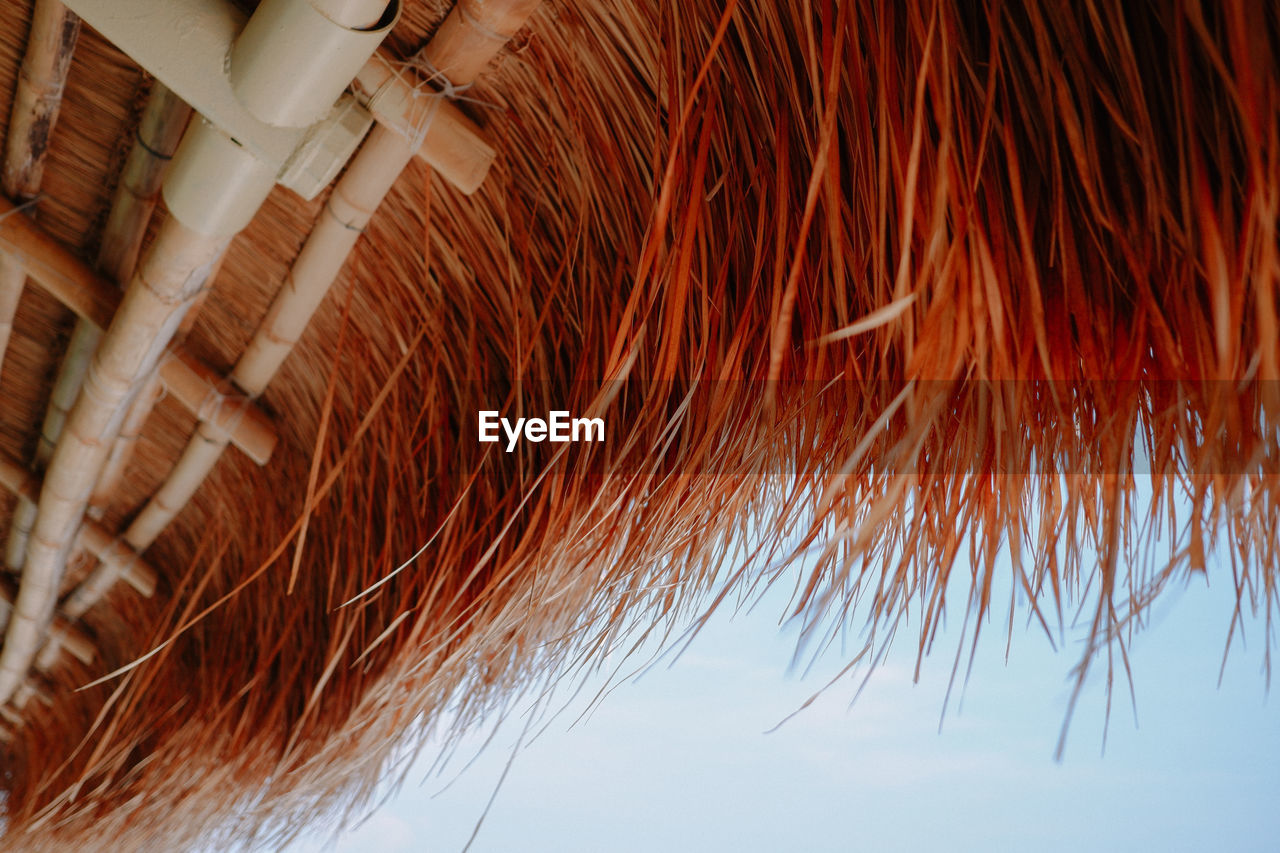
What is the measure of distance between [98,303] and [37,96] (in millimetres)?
254

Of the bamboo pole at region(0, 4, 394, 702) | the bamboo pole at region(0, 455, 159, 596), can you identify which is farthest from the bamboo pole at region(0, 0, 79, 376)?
the bamboo pole at region(0, 455, 159, 596)

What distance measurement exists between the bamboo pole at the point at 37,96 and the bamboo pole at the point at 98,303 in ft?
0.16

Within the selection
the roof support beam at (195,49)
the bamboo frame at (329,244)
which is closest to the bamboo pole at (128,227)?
the bamboo frame at (329,244)

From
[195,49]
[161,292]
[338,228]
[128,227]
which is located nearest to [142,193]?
[128,227]

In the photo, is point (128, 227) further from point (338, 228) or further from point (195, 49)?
point (195, 49)

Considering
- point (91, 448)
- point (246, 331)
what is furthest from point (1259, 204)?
point (91, 448)

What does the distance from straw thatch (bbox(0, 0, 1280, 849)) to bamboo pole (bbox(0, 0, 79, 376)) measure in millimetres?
40

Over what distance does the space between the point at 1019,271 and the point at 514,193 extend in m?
0.51

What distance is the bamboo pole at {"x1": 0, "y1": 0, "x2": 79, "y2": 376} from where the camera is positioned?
0.83m

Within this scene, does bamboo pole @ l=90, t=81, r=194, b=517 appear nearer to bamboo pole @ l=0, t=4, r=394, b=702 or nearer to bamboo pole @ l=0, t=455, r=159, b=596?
bamboo pole @ l=0, t=4, r=394, b=702

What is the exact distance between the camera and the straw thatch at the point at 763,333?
0.40 meters

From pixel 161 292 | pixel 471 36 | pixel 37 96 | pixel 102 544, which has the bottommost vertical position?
pixel 102 544

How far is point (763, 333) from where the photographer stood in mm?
621

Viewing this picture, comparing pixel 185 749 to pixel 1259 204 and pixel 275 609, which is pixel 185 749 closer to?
pixel 275 609
